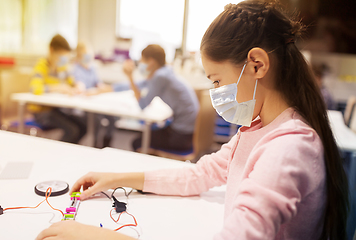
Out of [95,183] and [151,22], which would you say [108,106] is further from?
[151,22]

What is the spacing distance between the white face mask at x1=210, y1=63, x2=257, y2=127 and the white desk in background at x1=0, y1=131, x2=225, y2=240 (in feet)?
0.94

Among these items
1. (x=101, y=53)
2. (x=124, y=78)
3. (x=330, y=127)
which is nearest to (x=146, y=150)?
(x=330, y=127)

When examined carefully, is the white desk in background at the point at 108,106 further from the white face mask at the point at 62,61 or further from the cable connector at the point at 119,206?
the cable connector at the point at 119,206

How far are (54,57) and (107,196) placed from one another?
2.54 m

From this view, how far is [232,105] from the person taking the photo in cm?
73

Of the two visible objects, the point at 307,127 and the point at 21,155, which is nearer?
the point at 307,127

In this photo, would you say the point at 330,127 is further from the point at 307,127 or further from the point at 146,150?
the point at 146,150

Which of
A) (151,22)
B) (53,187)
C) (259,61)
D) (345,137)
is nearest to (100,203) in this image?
(53,187)

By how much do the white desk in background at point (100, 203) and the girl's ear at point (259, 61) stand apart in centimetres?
41

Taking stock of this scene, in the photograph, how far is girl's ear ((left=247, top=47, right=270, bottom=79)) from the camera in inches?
24.3

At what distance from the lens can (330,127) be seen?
2.11 ft

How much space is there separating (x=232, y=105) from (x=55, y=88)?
2646 mm

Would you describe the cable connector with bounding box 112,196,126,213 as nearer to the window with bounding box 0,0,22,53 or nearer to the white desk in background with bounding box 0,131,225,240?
the white desk in background with bounding box 0,131,225,240

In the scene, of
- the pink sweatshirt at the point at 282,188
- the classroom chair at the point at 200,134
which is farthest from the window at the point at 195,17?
the pink sweatshirt at the point at 282,188
